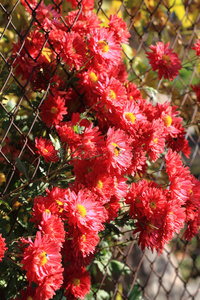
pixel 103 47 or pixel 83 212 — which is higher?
pixel 103 47

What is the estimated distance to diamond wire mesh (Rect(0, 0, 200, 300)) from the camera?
3.48ft

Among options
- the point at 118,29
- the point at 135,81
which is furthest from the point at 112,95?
the point at 135,81

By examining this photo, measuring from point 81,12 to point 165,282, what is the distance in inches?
79.1

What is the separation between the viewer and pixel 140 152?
108 centimetres

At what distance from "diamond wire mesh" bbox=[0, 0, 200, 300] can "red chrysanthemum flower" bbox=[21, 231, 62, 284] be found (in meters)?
0.24

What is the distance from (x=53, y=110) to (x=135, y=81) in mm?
672

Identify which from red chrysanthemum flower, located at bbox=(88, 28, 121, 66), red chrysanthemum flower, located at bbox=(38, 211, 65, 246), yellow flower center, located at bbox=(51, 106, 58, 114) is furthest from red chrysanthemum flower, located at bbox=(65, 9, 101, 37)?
red chrysanthemum flower, located at bbox=(38, 211, 65, 246)

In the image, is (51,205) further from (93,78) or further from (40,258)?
(93,78)

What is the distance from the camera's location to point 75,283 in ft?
3.71

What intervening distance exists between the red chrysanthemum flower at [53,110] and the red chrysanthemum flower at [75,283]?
44cm

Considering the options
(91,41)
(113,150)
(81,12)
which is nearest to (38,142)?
(113,150)

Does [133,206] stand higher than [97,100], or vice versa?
[97,100]

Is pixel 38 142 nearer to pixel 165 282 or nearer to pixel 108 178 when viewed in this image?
pixel 108 178

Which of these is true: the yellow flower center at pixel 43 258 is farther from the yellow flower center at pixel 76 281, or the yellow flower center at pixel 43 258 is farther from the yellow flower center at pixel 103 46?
the yellow flower center at pixel 103 46
